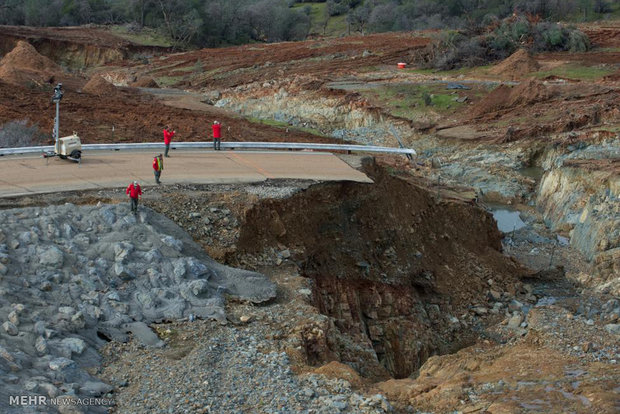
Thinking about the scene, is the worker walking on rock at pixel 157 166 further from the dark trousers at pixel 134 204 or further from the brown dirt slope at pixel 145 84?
the brown dirt slope at pixel 145 84

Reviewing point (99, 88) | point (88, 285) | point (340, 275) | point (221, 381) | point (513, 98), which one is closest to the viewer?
point (221, 381)

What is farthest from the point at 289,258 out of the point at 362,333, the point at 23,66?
the point at 23,66

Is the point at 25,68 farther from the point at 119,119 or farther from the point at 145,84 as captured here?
the point at 119,119

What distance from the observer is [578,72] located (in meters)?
45.7

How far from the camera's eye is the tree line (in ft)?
242

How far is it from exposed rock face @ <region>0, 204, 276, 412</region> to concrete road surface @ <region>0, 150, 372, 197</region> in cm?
303

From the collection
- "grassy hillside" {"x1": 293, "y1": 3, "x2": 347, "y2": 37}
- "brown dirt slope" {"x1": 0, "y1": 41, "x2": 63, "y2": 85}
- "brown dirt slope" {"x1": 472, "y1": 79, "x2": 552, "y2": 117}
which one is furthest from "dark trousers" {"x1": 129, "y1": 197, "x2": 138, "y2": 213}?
"grassy hillside" {"x1": 293, "y1": 3, "x2": 347, "y2": 37}

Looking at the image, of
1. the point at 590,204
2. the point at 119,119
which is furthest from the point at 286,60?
the point at 590,204

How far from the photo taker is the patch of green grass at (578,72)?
44.8m

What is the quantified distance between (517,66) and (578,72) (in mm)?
3623

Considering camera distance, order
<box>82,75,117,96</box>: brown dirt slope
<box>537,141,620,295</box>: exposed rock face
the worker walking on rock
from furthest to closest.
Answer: <box>82,75,117,96</box>: brown dirt slope < <box>537,141,620,295</box>: exposed rock face < the worker walking on rock

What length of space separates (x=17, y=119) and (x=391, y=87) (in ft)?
74.0

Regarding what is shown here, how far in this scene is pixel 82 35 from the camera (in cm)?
6819

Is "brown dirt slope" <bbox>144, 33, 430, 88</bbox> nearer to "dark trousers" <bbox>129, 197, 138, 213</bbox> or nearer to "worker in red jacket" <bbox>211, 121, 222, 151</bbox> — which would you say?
"worker in red jacket" <bbox>211, 121, 222, 151</bbox>
